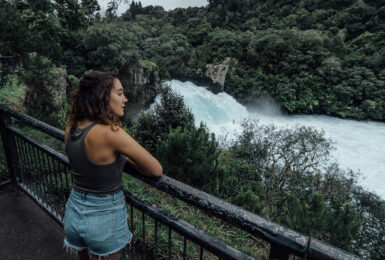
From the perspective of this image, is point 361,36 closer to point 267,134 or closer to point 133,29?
point 267,134

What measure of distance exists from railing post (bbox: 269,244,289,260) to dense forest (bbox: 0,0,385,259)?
10.3 ft

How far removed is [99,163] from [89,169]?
63 millimetres

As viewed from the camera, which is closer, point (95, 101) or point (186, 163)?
point (95, 101)

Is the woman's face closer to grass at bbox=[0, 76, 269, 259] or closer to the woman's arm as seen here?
the woman's arm

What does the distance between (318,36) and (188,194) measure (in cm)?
3519

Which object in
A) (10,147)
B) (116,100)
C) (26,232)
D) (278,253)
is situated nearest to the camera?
(278,253)

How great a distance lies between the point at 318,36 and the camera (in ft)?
97.2

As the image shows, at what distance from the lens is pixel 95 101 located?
3.44 feet

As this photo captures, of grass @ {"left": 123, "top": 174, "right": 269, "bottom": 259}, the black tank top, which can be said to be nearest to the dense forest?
grass @ {"left": 123, "top": 174, "right": 269, "bottom": 259}

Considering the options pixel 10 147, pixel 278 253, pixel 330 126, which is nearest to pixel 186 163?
pixel 10 147

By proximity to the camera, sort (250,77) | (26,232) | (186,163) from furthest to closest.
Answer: (250,77) → (186,163) → (26,232)

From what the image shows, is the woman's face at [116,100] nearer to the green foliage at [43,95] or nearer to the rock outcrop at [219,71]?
the green foliage at [43,95]

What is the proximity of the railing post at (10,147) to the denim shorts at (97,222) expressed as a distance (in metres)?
1.74

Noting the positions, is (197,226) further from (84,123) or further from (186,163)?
(186,163)
